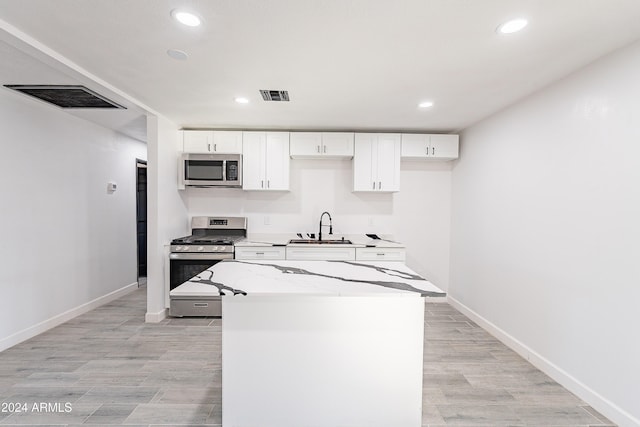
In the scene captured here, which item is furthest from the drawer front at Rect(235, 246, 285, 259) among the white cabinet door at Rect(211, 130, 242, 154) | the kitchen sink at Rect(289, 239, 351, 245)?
the white cabinet door at Rect(211, 130, 242, 154)

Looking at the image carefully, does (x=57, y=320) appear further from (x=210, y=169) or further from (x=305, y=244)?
(x=305, y=244)

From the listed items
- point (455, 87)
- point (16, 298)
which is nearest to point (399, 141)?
point (455, 87)

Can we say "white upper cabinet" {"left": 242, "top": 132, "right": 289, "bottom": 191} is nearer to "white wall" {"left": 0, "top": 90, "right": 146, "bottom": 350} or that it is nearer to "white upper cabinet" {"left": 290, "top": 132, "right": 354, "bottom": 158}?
"white upper cabinet" {"left": 290, "top": 132, "right": 354, "bottom": 158}

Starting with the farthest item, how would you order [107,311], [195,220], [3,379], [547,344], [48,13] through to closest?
[195,220] < [107,311] < [547,344] < [3,379] < [48,13]

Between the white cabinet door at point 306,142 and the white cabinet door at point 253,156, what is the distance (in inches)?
15.0

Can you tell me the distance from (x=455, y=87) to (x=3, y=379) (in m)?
4.31

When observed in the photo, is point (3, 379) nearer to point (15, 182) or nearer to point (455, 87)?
point (15, 182)

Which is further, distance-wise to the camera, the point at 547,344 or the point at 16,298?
the point at 16,298

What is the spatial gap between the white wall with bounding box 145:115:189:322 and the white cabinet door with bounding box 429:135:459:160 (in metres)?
3.33

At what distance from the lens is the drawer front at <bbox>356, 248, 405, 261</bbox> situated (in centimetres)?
344

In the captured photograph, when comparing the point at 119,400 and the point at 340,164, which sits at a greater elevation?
the point at 340,164

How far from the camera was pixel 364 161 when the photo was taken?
12.1 feet

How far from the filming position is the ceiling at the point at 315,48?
4.90 ft

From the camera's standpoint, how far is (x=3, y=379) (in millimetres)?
2139
